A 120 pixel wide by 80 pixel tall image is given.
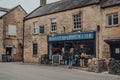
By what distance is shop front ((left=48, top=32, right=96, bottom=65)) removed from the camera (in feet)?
85.8

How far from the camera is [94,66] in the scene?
22297 millimetres

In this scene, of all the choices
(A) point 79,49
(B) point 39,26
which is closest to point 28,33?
(B) point 39,26

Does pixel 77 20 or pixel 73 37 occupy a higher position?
pixel 77 20

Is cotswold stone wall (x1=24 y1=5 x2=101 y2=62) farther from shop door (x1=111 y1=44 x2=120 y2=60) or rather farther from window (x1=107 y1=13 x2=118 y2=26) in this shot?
shop door (x1=111 y1=44 x2=120 y2=60)

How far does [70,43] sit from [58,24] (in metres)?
3.04

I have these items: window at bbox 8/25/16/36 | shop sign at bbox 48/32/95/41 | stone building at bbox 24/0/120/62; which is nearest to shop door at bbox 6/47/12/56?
window at bbox 8/25/16/36

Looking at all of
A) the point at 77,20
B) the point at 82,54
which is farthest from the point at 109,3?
the point at 82,54

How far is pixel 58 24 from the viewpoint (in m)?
30.8

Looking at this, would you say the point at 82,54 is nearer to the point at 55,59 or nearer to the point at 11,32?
the point at 55,59

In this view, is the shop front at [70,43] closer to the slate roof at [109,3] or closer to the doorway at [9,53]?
the slate roof at [109,3]

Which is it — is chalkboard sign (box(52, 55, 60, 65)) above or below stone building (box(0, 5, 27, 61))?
below

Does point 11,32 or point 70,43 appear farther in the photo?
point 11,32

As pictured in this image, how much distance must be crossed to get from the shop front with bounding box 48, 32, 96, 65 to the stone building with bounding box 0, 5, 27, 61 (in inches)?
526

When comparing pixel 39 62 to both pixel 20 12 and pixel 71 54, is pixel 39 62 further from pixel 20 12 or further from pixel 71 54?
pixel 20 12
